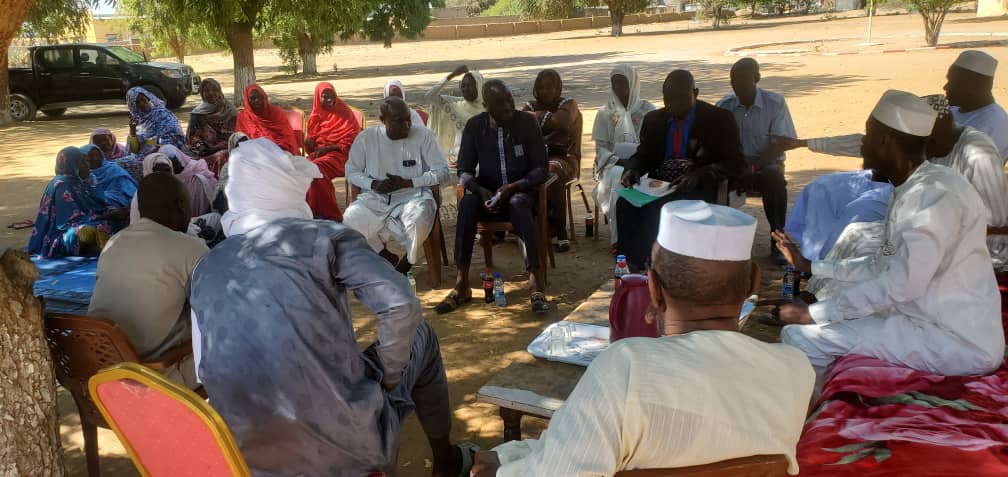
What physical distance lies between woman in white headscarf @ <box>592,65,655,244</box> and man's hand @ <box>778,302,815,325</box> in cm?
351

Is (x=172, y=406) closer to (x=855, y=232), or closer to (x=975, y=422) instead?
(x=975, y=422)

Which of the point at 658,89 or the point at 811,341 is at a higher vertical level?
the point at 658,89

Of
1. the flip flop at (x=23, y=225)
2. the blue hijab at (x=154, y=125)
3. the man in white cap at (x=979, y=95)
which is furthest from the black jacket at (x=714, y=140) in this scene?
the flip flop at (x=23, y=225)

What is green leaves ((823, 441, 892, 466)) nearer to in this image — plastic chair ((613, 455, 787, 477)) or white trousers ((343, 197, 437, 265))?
plastic chair ((613, 455, 787, 477))

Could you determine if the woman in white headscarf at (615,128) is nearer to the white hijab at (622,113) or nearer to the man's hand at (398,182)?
the white hijab at (622,113)

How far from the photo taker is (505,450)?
1.81m

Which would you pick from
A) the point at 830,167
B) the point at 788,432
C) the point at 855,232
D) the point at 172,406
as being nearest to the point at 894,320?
the point at 855,232

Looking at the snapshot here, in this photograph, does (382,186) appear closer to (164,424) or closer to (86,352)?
(86,352)

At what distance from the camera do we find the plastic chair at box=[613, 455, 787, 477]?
4.98 ft

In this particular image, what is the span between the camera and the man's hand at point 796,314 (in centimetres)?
322

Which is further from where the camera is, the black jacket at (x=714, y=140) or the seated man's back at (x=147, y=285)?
the black jacket at (x=714, y=140)

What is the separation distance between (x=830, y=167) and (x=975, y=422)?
712 cm

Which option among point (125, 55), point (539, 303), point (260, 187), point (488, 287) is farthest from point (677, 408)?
point (125, 55)

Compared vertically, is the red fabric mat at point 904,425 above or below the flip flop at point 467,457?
above
